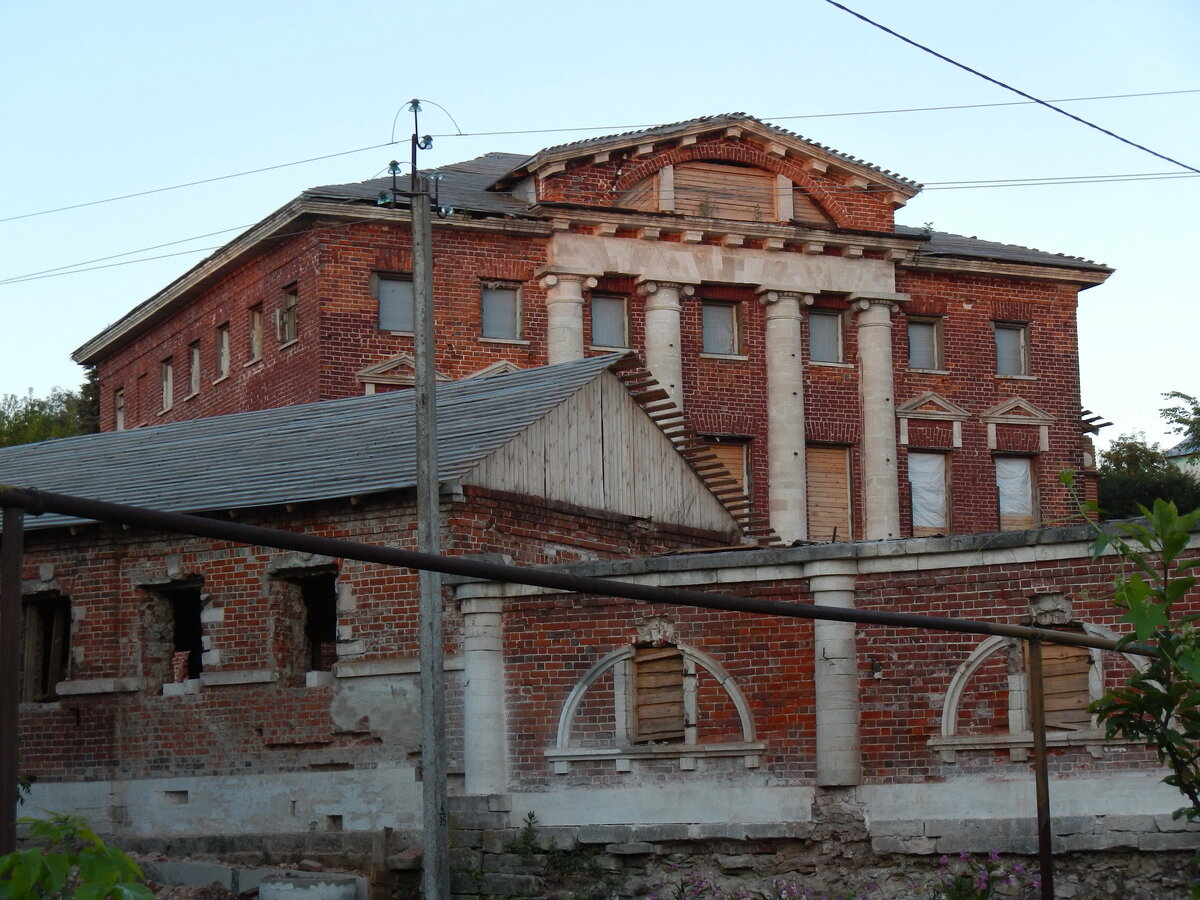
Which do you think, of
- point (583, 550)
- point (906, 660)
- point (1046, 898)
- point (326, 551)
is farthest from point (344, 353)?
point (326, 551)

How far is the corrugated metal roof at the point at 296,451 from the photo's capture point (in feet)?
68.4

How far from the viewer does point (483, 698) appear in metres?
18.6

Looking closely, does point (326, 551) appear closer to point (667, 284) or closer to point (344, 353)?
point (344, 353)

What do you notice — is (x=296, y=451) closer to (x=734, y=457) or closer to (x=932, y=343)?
(x=734, y=457)

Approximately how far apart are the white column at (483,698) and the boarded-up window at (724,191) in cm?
1607

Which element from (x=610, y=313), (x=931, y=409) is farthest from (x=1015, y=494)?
(x=610, y=313)

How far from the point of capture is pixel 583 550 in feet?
73.3

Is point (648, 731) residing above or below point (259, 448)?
below

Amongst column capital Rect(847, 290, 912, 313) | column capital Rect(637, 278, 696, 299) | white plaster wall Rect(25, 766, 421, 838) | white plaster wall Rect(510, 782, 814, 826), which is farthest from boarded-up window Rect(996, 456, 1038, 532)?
white plaster wall Rect(510, 782, 814, 826)

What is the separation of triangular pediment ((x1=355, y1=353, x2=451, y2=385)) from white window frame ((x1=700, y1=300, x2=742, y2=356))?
553 cm

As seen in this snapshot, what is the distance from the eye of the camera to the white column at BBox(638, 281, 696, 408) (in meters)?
32.9

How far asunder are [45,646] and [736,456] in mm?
14925

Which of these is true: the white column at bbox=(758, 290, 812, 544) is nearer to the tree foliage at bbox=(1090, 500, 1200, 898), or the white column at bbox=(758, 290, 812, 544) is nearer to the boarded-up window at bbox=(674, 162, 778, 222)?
the boarded-up window at bbox=(674, 162, 778, 222)

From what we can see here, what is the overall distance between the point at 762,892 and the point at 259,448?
33.1 ft
